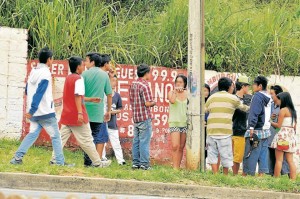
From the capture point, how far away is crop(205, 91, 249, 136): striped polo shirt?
1249 cm

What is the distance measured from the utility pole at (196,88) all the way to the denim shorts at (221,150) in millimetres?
430

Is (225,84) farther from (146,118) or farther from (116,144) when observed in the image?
(116,144)

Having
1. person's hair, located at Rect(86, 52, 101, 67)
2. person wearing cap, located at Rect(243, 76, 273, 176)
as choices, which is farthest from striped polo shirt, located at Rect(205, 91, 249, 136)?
person's hair, located at Rect(86, 52, 101, 67)

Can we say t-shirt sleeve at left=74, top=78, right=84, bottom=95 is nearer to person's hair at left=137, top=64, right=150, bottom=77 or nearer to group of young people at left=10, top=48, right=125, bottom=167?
group of young people at left=10, top=48, right=125, bottom=167

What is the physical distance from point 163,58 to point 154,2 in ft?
12.2

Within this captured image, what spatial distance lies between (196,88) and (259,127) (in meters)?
1.46

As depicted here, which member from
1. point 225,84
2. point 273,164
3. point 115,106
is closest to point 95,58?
point 115,106

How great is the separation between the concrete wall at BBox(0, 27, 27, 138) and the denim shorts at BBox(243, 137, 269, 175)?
4.06 metres

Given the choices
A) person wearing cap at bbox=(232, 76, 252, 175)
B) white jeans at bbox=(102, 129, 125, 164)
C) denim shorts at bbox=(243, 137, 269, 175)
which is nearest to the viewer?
denim shorts at bbox=(243, 137, 269, 175)

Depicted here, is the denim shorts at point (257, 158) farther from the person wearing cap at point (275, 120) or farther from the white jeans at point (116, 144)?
the white jeans at point (116, 144)

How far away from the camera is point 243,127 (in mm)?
13258

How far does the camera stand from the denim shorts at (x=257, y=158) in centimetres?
1306

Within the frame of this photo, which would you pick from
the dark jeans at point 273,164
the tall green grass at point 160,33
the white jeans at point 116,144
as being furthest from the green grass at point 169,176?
the tall green grass at point 160,33

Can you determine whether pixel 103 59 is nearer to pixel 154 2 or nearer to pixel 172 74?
pixel 172 74
